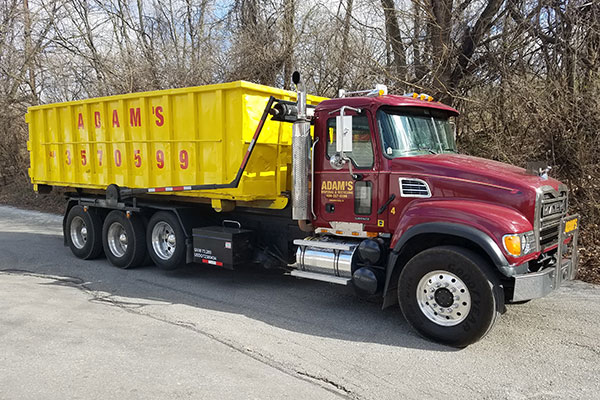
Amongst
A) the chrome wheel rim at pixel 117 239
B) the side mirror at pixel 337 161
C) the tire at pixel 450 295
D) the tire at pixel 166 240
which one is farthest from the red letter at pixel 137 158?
the tire at pixel 450 295

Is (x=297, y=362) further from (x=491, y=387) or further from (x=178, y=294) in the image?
(x=178, y=294)

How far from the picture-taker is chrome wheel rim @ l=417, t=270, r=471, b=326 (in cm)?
481

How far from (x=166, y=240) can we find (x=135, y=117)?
79.4 inches

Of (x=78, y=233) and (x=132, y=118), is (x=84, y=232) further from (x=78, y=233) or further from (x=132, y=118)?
(x=132, y=118)

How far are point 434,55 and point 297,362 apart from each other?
345 inches

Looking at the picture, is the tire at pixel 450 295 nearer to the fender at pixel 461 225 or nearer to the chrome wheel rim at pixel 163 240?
the fender at pixel 461 225

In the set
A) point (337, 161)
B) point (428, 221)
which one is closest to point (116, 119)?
point (337, 161)

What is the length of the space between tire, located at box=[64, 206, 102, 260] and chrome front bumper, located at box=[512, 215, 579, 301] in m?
7.12

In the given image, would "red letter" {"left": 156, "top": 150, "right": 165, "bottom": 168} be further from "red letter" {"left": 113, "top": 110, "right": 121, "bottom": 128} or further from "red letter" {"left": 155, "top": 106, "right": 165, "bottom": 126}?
"red letter" {"left": 113, "top": 110, "right": 121, "bottom": 128}

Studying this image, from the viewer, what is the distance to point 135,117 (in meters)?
7.88

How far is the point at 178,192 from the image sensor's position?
7.37 metres

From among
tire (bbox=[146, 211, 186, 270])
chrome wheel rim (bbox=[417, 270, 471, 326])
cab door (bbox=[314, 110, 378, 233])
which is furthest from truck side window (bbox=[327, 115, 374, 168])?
tire (bbox=[146, 211, 186, 270])

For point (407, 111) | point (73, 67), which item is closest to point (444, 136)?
point (407, 111)

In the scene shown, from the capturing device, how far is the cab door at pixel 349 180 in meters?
5.65
